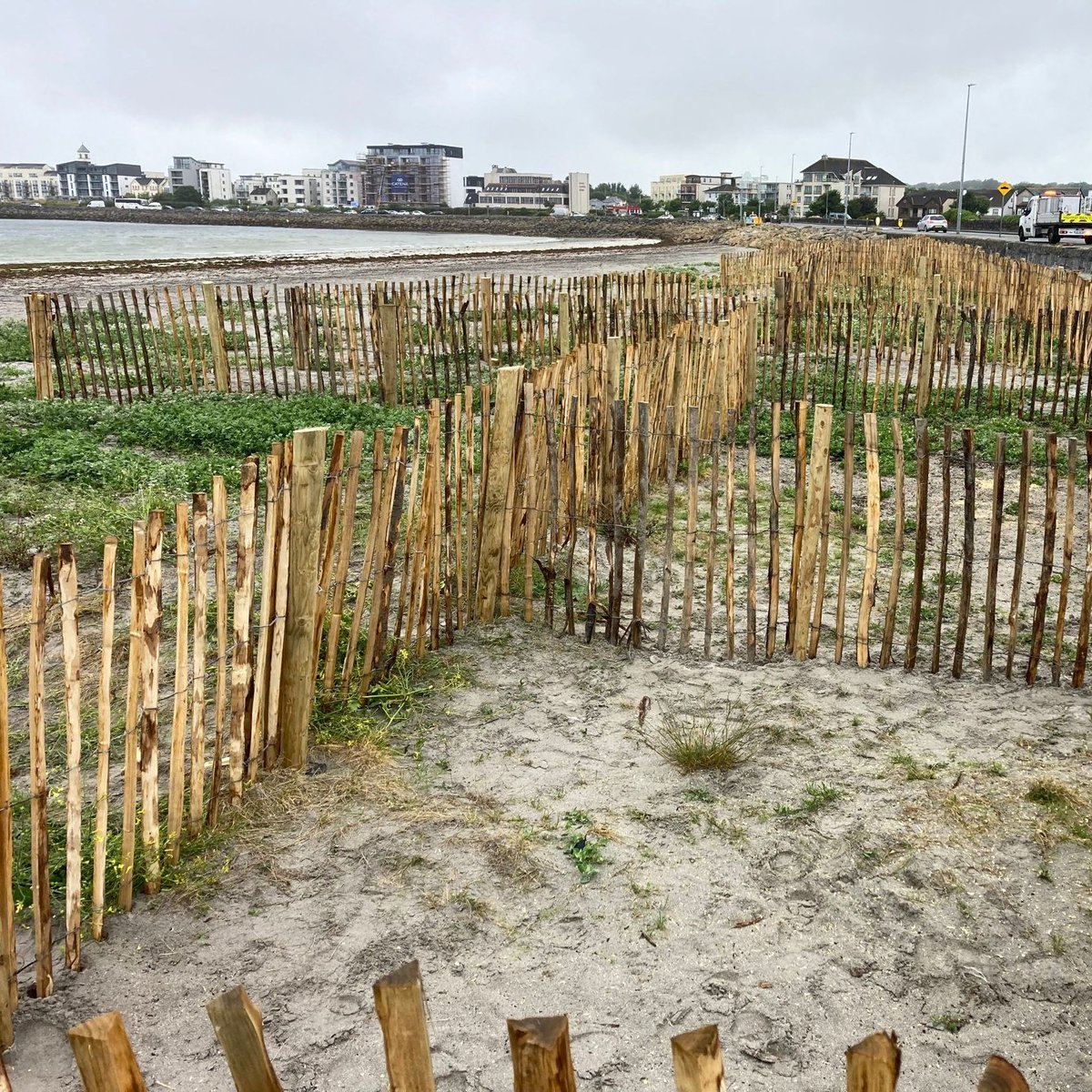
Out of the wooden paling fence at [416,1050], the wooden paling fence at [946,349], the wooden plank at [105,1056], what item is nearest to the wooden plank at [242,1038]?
the wooden paling fence at [416,1050]

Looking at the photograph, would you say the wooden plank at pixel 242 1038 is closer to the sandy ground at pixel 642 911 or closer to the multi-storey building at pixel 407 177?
the sandy ground at pixel 642 911

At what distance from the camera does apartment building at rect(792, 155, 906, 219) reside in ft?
340

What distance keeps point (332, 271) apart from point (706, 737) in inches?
1308

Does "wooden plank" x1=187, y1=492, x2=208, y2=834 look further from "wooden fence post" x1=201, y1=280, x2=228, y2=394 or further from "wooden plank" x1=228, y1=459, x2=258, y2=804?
"wooden fence post" x1=201, y1=280, x2=228, y2=394

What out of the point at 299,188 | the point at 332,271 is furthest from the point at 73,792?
the point at 299,188

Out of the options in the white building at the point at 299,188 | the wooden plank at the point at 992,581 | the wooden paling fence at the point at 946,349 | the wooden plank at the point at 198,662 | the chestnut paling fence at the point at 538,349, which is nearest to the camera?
the wooden plank at the point at 198,662

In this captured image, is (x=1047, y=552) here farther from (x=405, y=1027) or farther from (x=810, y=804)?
(x=405, y=1027)

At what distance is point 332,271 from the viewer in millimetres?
34750

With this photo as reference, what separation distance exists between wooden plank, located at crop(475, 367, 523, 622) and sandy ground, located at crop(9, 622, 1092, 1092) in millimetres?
986

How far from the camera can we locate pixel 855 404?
10656 mm

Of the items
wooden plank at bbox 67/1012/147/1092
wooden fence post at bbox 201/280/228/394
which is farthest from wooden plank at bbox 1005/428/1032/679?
wooden fence post at bbox 201/280/228/394

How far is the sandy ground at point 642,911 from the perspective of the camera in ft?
8.87

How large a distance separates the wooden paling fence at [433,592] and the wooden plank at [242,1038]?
1591 mm

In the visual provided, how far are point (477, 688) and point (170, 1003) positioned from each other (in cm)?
209
